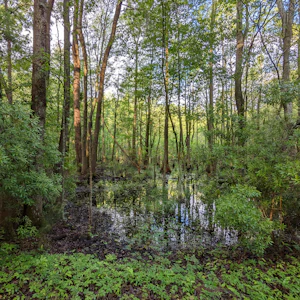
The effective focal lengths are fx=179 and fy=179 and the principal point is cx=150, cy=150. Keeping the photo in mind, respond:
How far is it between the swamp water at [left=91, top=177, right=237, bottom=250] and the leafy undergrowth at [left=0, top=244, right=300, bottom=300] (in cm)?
108

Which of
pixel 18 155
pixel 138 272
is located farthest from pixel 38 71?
pixel 138 272

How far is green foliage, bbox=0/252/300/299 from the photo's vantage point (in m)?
2.64

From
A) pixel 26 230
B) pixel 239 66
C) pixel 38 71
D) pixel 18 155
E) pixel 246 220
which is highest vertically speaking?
pixel 239 66

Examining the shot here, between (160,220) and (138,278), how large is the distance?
330cm

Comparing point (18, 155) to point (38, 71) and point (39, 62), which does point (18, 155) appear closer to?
point (38, 71)

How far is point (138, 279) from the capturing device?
9.63 ft

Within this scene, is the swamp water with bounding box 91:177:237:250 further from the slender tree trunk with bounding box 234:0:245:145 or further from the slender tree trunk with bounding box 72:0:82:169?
the slender tree trunk with bounding box 234:0:245:145

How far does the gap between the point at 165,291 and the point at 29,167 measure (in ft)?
11.4

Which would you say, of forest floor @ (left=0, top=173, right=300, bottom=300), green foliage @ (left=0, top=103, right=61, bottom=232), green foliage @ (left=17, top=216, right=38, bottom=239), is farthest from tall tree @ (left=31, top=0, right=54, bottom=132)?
forest floor @ (left=0, top=173, right=300, bottom=300)

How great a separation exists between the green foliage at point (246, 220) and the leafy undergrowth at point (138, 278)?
1.55ft

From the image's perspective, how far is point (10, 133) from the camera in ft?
9.53

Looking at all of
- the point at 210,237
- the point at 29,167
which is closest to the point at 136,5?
the point at 29,167

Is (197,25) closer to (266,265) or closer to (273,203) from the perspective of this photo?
(273,203)

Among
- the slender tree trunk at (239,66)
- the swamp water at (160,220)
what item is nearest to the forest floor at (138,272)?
the swamp water at (160,220)
